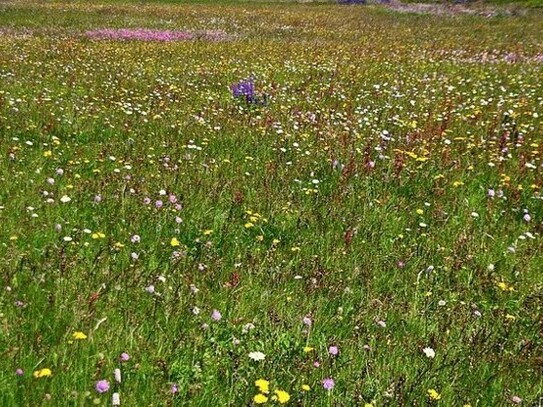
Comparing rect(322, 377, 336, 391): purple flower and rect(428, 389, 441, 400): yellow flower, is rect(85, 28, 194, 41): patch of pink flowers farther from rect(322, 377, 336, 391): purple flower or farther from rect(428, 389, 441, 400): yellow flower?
rect(428, 389, 441, 400): yellow flower

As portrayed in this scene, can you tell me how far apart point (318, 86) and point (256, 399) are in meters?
11.5

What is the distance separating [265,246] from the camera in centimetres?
551

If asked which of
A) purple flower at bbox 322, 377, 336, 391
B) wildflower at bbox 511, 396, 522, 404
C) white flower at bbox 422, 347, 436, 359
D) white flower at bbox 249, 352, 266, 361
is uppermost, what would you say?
white flower at bbox 249, 352, 266, 361

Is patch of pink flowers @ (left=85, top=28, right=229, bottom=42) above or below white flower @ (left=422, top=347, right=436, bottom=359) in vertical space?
above

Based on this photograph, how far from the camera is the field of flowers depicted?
137 inches

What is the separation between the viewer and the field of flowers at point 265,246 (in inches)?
137

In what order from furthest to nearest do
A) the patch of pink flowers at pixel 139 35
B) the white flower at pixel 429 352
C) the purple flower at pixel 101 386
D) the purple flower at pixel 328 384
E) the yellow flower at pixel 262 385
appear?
the patch of pink flowers at pixel 139 35 → the white flower at pixel 429 352 → the purple flower at pixel 328 384 → the yellow flower at pixel 262 385 → the purple flower at pixel 101 386

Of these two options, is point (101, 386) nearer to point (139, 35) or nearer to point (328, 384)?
point (328, 384)

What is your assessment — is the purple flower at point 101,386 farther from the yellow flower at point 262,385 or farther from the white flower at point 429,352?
the white flower at point 429,352

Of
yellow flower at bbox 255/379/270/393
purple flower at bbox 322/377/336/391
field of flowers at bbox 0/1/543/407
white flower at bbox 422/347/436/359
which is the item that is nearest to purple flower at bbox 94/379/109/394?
field of flowers at bbox 0/1/543/407

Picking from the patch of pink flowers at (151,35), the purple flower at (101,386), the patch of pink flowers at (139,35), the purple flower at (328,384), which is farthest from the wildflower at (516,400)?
the patch of pink flowers at (139,35)

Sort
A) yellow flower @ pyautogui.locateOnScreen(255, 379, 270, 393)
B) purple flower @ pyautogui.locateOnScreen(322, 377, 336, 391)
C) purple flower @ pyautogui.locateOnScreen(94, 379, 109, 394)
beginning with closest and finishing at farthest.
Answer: purple flower @ pyautogui.locateOnScreen(94, 379, 109, 394)
yellow flower @ pyautogui.locateOnScreen(255, 379, 270, 393)
purple flower @ pyautogui.locateOnScreen(322, 377, 336, 391)

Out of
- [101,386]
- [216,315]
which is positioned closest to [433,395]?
[216,315]

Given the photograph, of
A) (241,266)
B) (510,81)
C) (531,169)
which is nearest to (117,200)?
(241,266)
